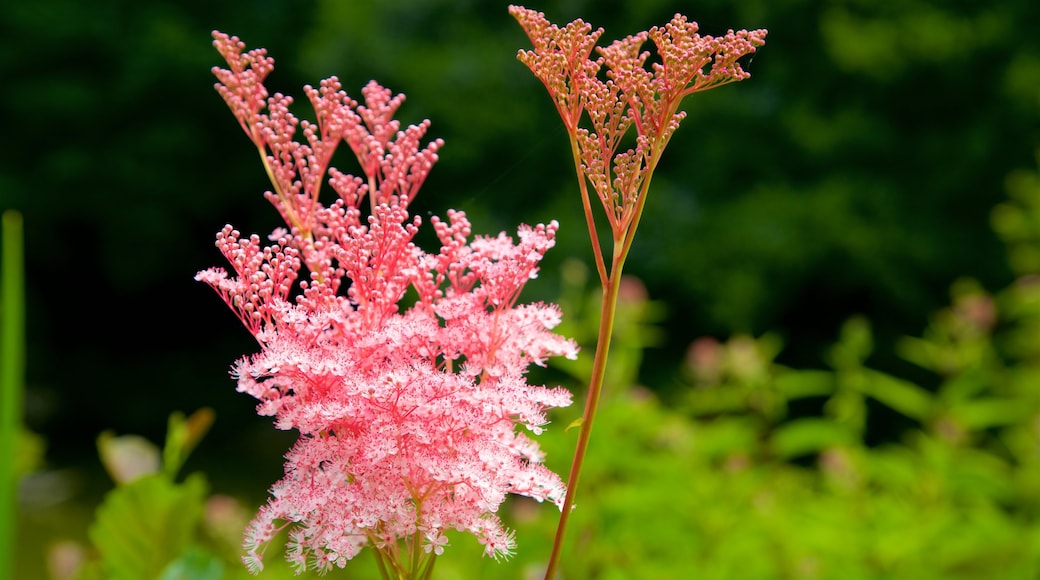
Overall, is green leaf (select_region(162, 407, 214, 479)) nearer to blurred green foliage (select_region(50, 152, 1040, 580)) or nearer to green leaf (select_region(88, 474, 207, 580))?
green leaf (select_region(88, 474, 207, 580))

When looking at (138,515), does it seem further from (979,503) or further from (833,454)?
(979,503)

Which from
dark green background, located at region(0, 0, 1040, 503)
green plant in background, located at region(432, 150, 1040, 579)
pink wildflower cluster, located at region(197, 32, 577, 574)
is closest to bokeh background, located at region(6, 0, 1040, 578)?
dark green background, located at region(0, 0, 1040, 503)

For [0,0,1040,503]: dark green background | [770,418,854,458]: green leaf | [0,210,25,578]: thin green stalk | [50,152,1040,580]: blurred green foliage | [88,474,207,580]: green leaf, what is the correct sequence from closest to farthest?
Result: [0,210,25,578]: thin green stalk, [88,474,207,580]: green leaf, [50,152,1040,580]: blurred green foliage, [770,418,854,458]: green leaf, [0,0,1040,503]: dark green background

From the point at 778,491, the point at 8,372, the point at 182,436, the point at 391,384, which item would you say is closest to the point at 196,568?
the point at 8,372

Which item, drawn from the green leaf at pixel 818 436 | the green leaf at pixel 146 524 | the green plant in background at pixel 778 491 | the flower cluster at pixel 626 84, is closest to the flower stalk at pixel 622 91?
the flower cluster at pixel 626 84

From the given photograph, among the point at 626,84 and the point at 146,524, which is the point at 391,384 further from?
the point at 146,524
